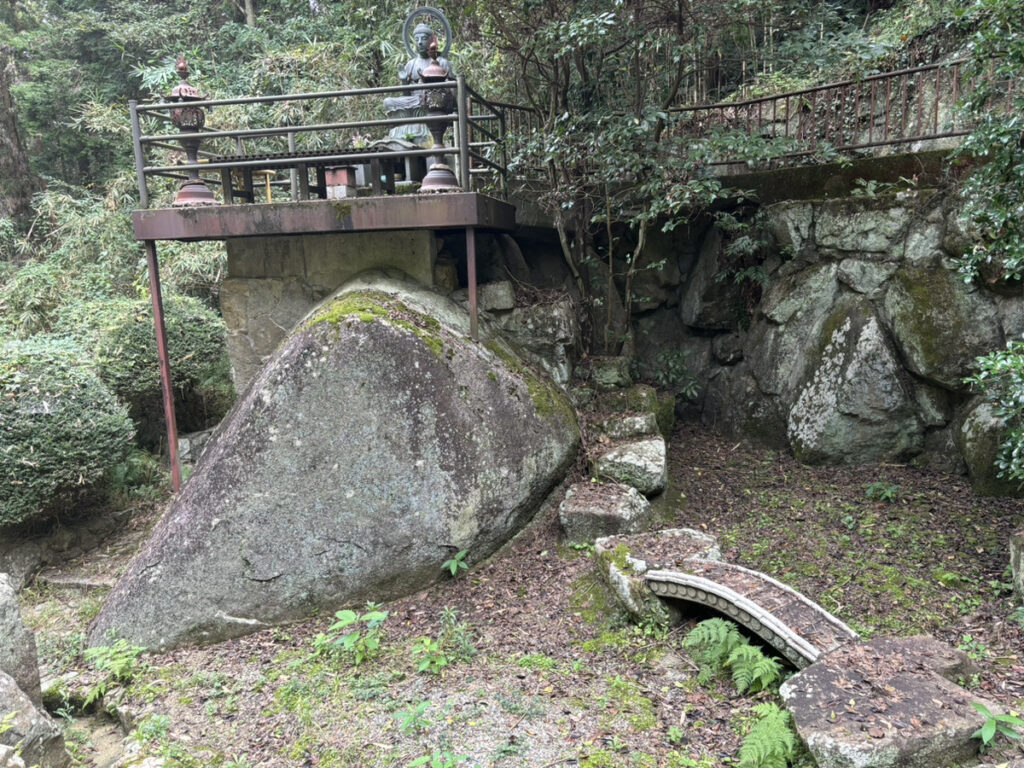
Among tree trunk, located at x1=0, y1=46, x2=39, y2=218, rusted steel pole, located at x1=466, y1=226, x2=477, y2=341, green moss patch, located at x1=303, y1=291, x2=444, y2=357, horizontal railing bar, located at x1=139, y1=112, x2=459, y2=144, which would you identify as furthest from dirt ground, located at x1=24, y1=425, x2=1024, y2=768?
tree trunk, located at x1=0, y1=46, x2=39, y2=218

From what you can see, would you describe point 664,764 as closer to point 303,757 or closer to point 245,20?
point 303,757

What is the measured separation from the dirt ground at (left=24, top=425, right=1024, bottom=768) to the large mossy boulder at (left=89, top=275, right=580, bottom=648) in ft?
0.80

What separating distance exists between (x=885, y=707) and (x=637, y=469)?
272 cm

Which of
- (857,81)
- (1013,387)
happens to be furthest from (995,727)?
(857,81)

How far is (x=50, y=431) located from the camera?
5934 mm

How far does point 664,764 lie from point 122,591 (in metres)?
3.81

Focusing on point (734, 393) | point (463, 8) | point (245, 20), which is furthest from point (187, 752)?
point (245, 20)

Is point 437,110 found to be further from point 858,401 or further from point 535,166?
point 858,401

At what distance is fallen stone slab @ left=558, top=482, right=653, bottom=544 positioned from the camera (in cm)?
516

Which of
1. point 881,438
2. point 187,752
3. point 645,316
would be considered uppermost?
point 645,316

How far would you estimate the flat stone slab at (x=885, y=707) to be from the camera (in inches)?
113

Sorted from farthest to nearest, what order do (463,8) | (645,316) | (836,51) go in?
(836,51), (645,316), (463,8)

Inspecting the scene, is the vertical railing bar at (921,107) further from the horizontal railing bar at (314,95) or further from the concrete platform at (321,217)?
the horizontal railing bar at (314,95)

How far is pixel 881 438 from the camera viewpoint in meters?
6.07
